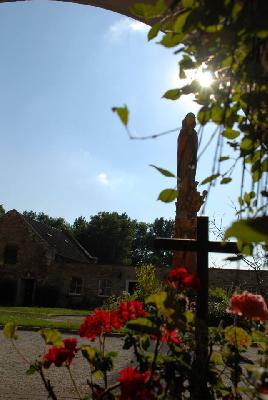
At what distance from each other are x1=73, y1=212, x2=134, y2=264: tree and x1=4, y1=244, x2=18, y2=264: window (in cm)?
1773

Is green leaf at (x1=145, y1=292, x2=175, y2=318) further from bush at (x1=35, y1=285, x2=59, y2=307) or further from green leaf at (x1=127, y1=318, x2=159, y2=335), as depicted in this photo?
bush at (x1=35, y1=285, x2=59, y2=307)

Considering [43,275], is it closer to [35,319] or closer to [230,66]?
[35,319]

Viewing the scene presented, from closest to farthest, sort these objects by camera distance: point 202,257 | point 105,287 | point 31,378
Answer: point 202,257
point 31,378
point 105,287

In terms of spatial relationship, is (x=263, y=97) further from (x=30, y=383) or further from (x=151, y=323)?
(x=30, y=383)

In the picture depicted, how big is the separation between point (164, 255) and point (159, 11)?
59.5m

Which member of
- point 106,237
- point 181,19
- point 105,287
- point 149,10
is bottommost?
point 105,287

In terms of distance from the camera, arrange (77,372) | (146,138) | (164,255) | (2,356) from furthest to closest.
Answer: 1. (164,255)
2. (2,356)
3. (77,372)
4. (146,138)

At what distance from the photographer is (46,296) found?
28.7m

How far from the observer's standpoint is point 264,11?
727mm

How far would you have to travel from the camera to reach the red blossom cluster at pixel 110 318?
1.80 metres

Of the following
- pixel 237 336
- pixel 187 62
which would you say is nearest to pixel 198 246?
pixel 237 336

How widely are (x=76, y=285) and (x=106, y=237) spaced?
19.4m

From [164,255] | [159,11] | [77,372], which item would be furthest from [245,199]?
[164,255]

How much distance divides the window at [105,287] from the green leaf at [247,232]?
Result: 28888mm
